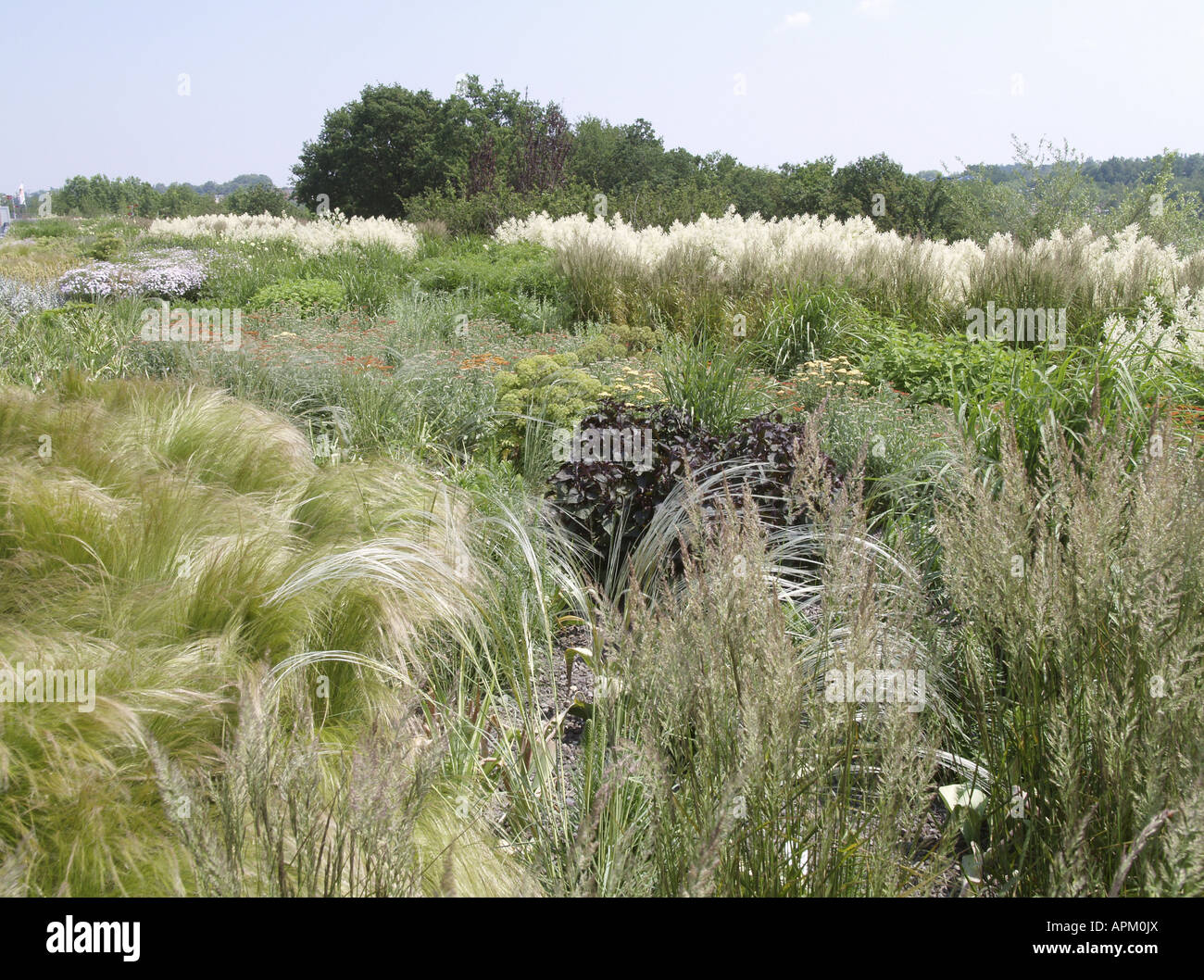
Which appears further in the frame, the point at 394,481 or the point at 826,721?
the point at 394,481

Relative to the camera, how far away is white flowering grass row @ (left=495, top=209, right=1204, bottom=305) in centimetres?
867

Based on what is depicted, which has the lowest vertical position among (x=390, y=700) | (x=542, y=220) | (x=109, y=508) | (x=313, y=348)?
(x=390, y=700)

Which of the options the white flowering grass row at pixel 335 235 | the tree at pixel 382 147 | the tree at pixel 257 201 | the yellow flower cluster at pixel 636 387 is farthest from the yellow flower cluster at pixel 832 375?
the tree at pixel 257 201

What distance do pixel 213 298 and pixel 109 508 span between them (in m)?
11.1

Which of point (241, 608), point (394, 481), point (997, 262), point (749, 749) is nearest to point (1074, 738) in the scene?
point (749, 749)

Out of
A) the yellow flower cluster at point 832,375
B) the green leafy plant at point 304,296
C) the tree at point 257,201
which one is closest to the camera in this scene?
the yellow flower cluster at point 832,375

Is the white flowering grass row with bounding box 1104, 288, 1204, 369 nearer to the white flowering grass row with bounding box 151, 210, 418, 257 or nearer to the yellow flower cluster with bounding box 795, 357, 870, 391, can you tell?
the yellow flower cluster with bounding box 795, 357, 870, 391

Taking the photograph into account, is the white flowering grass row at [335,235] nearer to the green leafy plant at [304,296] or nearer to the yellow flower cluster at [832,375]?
the green leafy plant at [304,296]

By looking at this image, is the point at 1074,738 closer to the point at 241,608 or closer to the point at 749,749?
the point at 749,749

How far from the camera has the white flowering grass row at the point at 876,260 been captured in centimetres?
867

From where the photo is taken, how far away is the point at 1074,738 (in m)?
1.58

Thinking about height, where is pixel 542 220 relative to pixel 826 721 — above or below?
above

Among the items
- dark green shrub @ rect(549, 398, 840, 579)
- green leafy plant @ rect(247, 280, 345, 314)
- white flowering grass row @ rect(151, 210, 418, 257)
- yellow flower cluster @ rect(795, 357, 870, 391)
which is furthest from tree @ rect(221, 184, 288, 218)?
dark green shrub @ rect(549, 398, 840, 579)

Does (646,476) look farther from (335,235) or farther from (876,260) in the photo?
(335,235)
